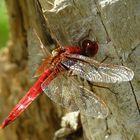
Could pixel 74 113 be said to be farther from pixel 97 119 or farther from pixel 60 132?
pixel 97 119

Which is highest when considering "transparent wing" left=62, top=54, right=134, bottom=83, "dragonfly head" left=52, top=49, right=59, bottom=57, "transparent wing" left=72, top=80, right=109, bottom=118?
"dragonfly head" left=52, top=49, right=59, bottom=57

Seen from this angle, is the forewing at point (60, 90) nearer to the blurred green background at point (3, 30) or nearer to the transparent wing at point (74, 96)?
the transparent wing at point (74, 96)

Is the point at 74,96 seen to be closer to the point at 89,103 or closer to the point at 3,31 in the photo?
the point at 89,103

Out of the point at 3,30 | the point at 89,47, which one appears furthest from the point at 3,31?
the point at 89,47

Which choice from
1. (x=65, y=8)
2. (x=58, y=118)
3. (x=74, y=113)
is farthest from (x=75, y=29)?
(x=58, y=118)

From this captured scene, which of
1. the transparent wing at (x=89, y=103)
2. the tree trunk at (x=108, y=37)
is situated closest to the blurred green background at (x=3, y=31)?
the tree trunk at (x=108, y=37)

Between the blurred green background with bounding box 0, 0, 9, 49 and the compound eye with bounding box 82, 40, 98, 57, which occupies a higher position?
the compound eye with bounding box 82, 40, 98, 57

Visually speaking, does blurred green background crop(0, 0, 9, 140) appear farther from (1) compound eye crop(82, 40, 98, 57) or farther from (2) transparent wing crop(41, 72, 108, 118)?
(1) compound eye crop(82, 40, 98, 57)

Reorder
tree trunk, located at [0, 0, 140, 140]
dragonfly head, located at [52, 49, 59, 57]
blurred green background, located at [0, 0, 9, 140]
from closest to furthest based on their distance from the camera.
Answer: tree trunk, located at [0, 0, 140, 140], dragonfly head, located at [52, 49, 59, 57], blurred green background, located at [0, 0, 9, 140]

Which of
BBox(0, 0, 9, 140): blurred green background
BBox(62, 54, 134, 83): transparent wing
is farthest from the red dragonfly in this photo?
BBox(0, 0, 9, 140): blurred green background

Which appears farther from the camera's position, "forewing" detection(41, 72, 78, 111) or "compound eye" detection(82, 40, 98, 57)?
"forewing" detection(41, 72, 78, 111)
